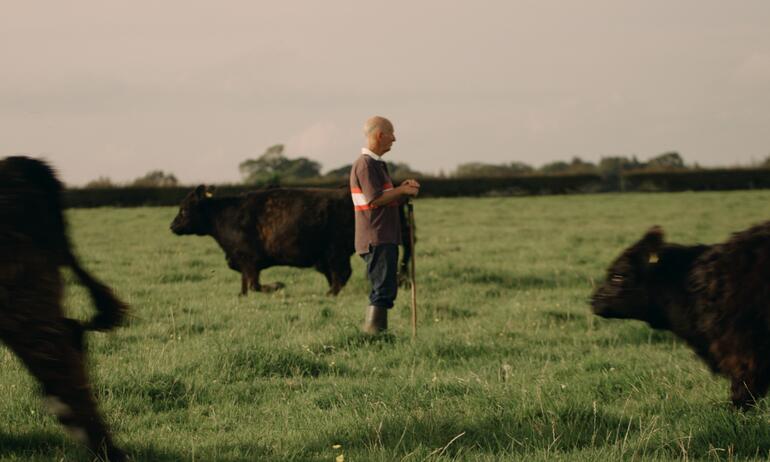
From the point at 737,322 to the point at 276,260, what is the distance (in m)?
8.12

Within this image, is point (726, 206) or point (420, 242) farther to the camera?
point (726, 206)

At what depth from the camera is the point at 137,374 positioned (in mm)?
5703

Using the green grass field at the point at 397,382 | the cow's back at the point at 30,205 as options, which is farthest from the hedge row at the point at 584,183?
the cow's back at the point at 30,205

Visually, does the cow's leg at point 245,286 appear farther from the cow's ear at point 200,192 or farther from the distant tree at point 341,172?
the distant tree at point 341,172

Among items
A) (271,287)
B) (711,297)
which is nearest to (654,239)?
(711,297)

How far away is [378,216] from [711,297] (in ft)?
10.5

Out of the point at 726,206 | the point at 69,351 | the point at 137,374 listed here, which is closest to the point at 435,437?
the point at 69,351

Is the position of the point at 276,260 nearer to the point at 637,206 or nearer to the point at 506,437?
the point at 506,437

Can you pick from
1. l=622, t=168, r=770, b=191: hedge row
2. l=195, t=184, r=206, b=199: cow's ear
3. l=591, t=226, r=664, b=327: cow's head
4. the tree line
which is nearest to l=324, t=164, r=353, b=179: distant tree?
the tree line

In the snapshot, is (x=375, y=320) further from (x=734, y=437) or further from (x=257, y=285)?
(x=257, y=285)

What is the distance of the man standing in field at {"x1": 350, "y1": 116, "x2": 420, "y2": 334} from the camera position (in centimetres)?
735

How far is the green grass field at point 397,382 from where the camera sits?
425 cm

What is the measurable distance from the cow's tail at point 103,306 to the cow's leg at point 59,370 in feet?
1.41

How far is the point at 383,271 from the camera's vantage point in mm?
7406
